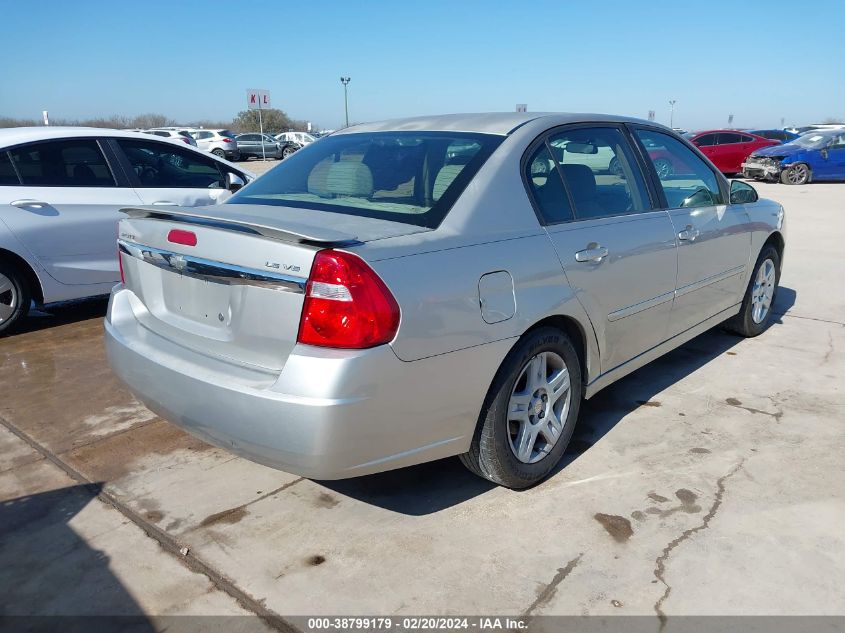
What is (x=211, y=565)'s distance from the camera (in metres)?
2.60

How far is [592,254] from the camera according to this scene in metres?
3.23

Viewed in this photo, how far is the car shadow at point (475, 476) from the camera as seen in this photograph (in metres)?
3.08

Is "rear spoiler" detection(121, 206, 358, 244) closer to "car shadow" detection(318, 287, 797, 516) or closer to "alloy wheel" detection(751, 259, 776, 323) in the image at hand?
"car shadow" detection(318, 287, 797, 516)

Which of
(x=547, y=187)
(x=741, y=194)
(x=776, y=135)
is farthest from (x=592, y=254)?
(x=776, y=135)

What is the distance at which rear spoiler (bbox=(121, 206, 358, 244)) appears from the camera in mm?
2346

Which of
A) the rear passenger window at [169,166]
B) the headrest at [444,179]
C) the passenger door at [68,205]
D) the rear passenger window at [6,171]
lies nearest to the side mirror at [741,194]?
the headrest at [444,179]

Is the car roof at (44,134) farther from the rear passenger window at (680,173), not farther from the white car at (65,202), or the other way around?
the rear passenger window at (680,173)

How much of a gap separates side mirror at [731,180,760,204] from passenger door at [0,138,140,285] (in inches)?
182

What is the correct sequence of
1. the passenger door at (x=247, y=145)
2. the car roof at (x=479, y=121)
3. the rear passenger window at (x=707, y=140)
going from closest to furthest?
the car roof at (x=479, y=121) < the rear passenger window at (x=707, y=140) < the passenger door at (x=247, y=145)

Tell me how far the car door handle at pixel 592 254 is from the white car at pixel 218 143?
105 feet

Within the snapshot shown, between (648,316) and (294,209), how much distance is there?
1.94 meters

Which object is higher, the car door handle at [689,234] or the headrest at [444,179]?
the headrest at [444,179]

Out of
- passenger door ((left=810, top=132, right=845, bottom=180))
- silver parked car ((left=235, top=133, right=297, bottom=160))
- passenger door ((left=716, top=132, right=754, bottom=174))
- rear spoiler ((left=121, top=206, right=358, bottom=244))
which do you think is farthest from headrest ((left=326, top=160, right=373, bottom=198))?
silver parked car ((left=235, top=133, right=297, bottom=160))

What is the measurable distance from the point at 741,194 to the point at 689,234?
1073 millimetres
